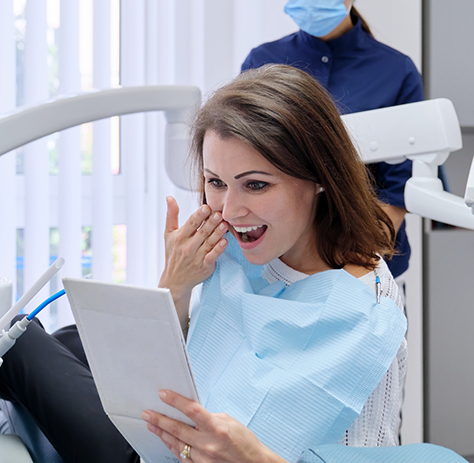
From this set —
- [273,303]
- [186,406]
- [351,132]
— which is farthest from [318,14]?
[186,406]

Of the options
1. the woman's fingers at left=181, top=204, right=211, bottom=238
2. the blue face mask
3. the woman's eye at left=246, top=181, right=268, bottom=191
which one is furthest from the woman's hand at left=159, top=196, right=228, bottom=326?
the blue face mask

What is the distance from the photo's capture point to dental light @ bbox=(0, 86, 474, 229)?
0.84 m

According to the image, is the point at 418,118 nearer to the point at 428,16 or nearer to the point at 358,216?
the point at 358,216

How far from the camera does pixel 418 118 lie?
106 centimetres

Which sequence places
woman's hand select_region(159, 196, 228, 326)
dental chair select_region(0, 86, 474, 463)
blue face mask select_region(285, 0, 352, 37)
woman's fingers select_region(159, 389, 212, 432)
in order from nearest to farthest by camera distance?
woman's fingers select_region(159, 389, 212, 432)
dental chair select_region(0, 86, 474, 463)
woman's hand select_region(159, 196, 228, 326)
blue face mask select_region(285, 0, 352, 37)

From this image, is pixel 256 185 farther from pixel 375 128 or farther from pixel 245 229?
pixel 375 128

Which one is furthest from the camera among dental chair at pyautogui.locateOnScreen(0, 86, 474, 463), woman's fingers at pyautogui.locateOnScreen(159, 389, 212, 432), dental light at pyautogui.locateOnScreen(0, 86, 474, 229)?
dental light at pyautogui.locateOnScreen(0, 86, 474, 229)

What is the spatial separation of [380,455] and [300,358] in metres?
0.17

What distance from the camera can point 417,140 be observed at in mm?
1069

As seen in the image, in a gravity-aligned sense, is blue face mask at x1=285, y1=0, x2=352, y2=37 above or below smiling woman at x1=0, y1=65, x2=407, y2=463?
above

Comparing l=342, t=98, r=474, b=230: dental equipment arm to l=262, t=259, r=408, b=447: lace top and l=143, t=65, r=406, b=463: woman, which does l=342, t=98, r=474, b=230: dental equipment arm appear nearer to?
l=143, t=65, r=406, b=463: woman

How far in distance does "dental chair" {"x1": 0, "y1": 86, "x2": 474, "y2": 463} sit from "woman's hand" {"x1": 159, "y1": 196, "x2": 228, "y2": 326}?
149mm

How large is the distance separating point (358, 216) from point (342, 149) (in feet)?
0.39

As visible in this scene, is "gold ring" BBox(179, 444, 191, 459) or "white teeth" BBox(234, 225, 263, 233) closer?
"gold ring" BBox(179, 444, 191, 459)
